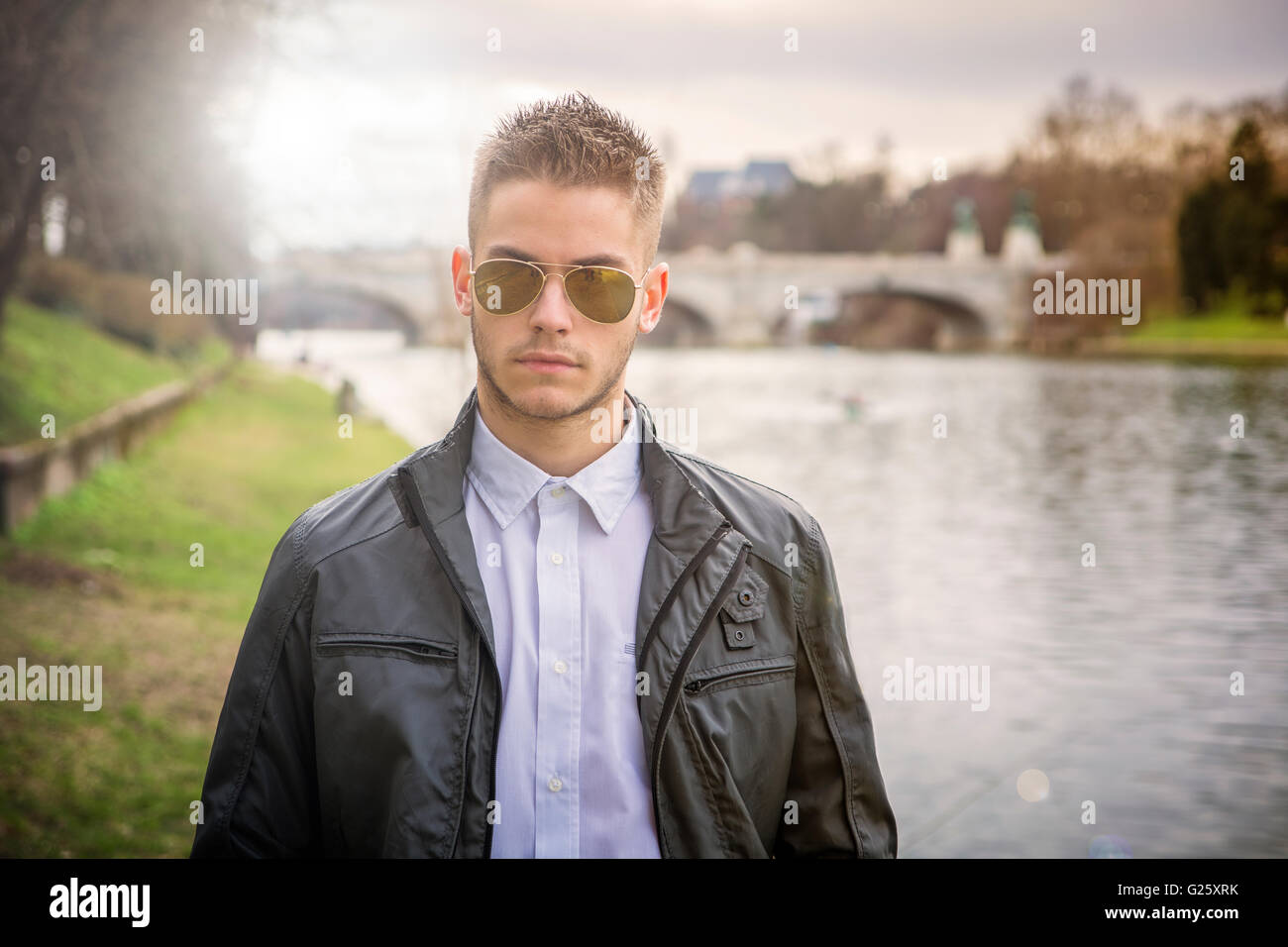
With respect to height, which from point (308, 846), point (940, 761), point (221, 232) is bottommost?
point (940, 761)

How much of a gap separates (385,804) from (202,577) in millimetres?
7870

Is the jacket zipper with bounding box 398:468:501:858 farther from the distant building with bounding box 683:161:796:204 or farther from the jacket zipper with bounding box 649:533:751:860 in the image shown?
the distant building with bounding box 683:161:796:204

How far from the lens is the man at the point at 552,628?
2051 millimetres

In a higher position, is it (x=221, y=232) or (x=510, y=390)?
(x=221, y=232)

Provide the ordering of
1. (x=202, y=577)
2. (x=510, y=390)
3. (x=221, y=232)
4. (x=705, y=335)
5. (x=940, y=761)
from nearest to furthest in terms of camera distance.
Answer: (x=510, y=390) → (x=940, y=761) → (x=202, y=577) → (x=221, y=232) → (x=705, y=335)

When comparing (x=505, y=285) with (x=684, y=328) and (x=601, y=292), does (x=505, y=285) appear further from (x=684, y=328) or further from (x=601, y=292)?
(x=684, y=328)

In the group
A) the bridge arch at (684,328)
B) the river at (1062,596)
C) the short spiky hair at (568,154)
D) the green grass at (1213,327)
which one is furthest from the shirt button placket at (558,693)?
the bridge arch at (684,328)

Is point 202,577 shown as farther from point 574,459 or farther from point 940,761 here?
point 574,459

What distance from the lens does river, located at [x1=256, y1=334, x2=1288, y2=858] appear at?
6.36 m

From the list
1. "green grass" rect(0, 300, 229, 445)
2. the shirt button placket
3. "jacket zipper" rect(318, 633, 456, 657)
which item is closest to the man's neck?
the shirt button placket

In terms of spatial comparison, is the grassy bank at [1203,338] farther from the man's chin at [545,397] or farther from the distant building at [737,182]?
the distant building at [737,182]

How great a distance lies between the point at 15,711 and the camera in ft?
19.8

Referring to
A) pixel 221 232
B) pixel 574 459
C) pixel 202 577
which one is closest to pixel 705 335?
pixel 221 232
